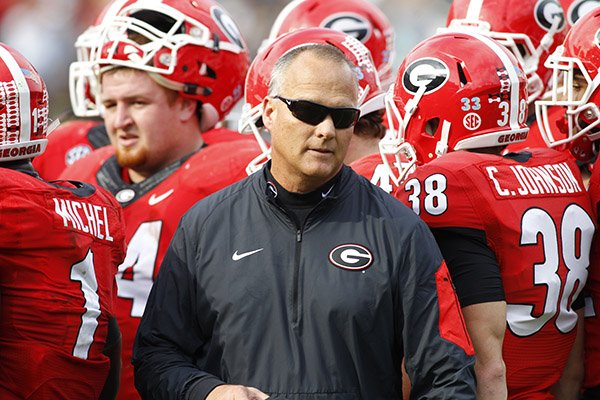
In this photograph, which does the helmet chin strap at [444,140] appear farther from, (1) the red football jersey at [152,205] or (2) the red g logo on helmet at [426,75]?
(1) the red football jersey at [152,205]

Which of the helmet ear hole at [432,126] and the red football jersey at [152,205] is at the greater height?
the helmet ear hole at [432,126]

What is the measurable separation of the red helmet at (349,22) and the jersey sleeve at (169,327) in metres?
3.01

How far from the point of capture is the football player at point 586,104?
3949 mm

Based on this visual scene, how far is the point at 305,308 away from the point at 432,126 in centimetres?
104

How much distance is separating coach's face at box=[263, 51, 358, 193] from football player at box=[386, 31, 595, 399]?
1.40 feet

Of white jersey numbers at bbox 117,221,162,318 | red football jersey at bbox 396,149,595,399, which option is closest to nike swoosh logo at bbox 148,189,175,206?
white jersey numbers at bbox 117,221,162,318

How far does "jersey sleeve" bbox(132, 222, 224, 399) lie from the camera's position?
10.8 feet

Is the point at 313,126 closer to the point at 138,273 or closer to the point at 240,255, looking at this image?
the point at 240,255

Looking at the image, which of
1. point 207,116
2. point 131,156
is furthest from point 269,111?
point 207,116

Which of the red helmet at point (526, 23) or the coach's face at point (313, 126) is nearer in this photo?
the coach's face at point (313, 126)

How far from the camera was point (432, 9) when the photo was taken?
35.5 feet

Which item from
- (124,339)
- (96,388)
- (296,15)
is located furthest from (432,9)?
(96,388)

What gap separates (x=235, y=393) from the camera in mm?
3084

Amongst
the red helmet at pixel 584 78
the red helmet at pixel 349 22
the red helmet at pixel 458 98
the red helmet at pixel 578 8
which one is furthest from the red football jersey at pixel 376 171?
the red helmet at pixel 578 8
